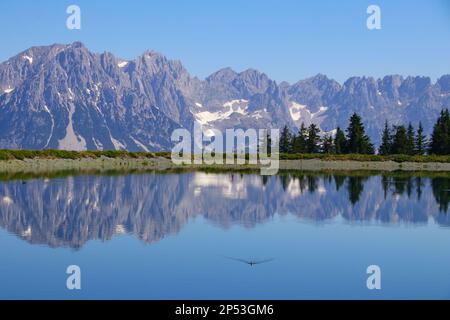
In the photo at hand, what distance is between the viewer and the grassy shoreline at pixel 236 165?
148 meters

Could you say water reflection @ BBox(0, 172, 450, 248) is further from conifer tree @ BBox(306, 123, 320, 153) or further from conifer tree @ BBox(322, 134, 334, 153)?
conifer tree @ BBox(306, 123, 320, 153)

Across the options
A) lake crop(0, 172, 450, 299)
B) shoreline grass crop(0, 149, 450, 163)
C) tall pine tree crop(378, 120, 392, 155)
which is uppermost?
tall pine tree crop(378, 120, 392, 155)

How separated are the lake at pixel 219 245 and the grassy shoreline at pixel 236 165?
269 feet

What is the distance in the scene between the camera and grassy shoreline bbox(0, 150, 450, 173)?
148000mm

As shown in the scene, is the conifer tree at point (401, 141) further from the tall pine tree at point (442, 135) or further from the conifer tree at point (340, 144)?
the conifer tree at point (340, 144)

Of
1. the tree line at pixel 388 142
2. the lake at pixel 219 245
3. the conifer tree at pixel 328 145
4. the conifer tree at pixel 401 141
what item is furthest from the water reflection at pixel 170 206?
the conifer tree at pixel 328 145

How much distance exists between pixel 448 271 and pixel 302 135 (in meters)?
163

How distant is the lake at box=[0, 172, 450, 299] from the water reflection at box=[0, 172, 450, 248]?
0.32 ft

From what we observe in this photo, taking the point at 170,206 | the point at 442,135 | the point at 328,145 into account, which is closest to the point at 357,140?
the point at 328,145

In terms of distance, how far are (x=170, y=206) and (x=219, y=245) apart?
21.1m

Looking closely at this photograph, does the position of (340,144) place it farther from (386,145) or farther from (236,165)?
(236,165)

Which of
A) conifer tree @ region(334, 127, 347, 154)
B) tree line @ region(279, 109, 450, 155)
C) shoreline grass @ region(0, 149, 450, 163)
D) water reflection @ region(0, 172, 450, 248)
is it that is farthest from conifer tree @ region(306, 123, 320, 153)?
water reflection @ region(0, 172, 450, 248)

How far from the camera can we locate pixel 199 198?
65.8 meters
